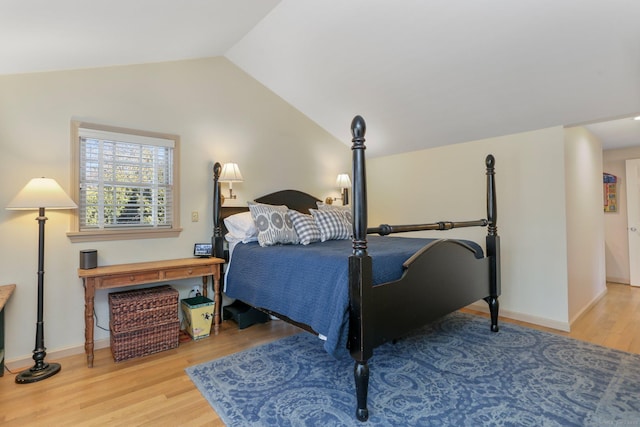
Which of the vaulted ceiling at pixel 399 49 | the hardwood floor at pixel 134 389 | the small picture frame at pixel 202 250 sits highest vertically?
the vaulted ceiling at pixel 399 49

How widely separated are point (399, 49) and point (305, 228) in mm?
1766

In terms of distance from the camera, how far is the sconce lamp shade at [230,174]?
10.7 feet

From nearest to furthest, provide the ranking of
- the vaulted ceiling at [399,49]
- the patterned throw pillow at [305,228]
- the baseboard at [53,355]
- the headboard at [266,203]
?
the vaulted ceiling at [399,49] < the baseboard at [53,355] < the patterned throw pillow at [305,228] < the headboard at [266,203]

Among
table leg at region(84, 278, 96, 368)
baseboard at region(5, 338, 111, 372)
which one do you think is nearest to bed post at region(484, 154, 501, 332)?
table leg at region(84, 278, 96, 368)

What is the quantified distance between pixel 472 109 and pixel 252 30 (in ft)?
7.36

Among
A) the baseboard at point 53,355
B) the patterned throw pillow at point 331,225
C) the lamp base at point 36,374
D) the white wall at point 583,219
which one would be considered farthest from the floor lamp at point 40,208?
the white wall at point 583,219

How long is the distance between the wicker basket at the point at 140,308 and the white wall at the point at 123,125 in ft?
1.06

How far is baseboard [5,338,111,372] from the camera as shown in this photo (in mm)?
2354

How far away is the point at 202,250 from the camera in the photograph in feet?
10.4

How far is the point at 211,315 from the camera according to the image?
299cm

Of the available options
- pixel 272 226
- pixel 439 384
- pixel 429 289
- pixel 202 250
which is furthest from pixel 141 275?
pixel 439 384

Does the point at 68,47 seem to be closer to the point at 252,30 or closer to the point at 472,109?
the point at 252,30

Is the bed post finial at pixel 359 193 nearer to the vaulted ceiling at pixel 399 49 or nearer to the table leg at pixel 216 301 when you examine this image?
the vaulted ceiling at pixel 399 49

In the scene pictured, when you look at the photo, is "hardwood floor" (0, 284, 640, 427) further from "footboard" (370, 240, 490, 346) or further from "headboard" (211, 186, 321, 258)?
"footboard" (370, 240, 490, 346)
